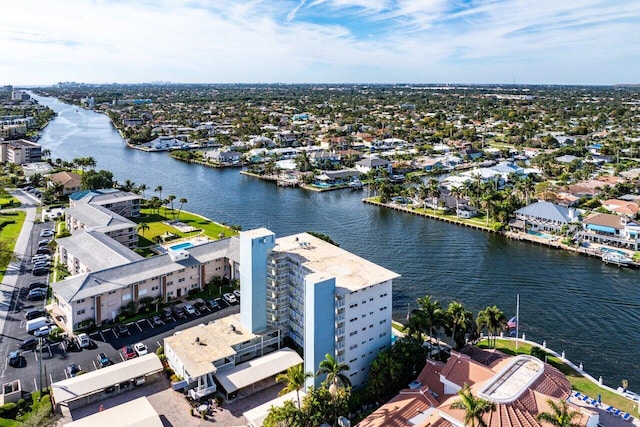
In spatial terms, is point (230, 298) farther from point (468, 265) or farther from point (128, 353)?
point (468, 265)

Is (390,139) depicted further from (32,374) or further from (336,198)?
(32,374)

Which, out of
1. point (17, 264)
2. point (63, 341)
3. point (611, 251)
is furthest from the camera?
point (611, 251)

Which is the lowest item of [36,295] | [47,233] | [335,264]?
[36,295]

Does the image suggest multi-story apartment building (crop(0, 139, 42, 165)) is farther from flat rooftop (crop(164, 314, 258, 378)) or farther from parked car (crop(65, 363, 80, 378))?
flat rooftop (crop(164, 314, 258, 378))

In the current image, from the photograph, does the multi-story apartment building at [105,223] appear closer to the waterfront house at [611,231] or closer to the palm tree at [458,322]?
the palm tree at [458,322]

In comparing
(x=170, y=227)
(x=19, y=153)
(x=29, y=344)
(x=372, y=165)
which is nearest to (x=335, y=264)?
(x=29, y=344)

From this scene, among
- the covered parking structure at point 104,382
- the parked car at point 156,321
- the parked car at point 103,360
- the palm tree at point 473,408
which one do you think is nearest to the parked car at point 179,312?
the parked car at point 156,321
